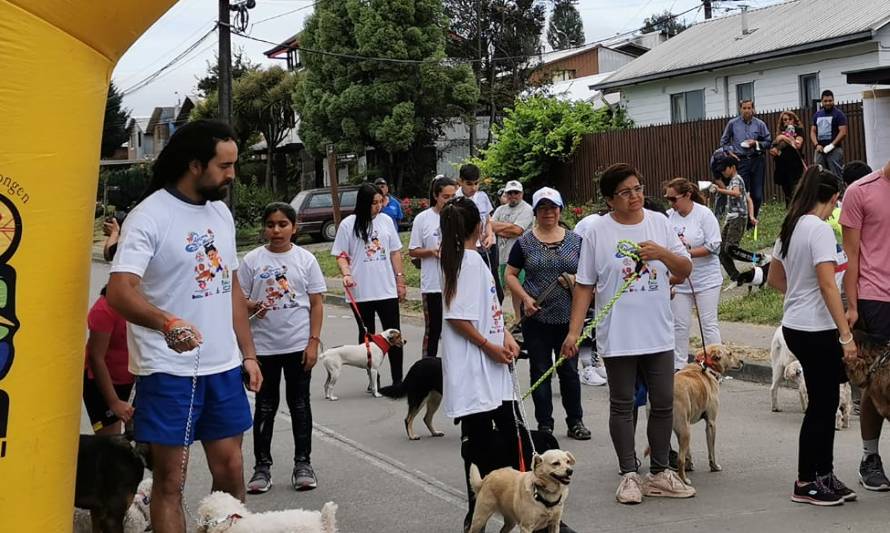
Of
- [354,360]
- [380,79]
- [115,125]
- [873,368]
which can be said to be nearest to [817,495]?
[873,368]

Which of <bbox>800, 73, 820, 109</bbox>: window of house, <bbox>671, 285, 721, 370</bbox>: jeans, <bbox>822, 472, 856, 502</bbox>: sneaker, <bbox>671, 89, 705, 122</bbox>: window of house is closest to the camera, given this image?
<bbox>822, 472, 856, 502</bbox>: sneaker

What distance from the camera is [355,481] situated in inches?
305

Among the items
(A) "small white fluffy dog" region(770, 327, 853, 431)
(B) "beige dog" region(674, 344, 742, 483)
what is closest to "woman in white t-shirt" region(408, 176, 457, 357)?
(A) "small white fluffy dog" region(770, 327, 853, 431)

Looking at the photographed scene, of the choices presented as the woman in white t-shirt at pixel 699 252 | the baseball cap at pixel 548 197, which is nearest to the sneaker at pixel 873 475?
the baseball cap at pixel 548 197

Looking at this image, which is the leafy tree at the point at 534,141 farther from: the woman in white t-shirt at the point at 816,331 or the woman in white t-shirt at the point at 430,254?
the woman in white t-shirt at the point at 816,331

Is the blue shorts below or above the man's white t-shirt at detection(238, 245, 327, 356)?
below

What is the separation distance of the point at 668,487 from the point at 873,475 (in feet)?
4.13

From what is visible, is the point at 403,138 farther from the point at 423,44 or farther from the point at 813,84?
the point at 813,84

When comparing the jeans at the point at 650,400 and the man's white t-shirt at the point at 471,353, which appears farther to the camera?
the jeans at the point at 650,400

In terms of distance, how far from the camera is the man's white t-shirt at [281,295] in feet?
24.3

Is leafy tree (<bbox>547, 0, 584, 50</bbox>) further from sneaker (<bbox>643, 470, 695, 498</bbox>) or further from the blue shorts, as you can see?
the blue shorts

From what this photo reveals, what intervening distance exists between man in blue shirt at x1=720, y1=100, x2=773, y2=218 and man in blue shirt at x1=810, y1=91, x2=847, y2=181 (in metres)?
1.20

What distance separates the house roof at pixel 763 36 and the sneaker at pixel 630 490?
70.0 feet

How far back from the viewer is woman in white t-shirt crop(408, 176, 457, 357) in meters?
11.0
